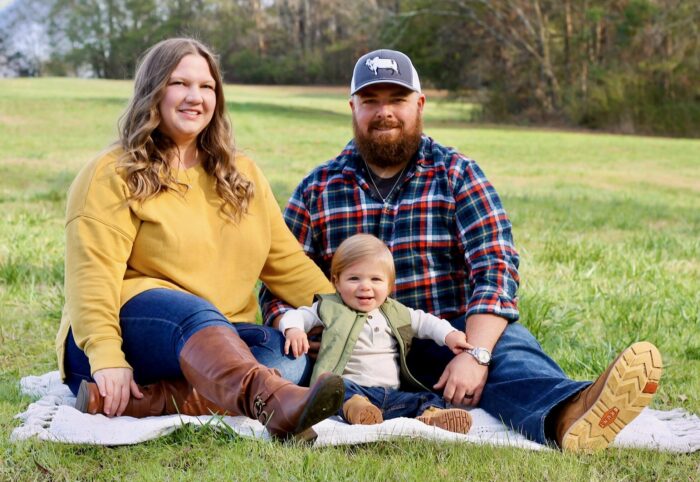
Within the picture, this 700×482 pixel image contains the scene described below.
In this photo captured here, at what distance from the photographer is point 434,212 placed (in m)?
3.96

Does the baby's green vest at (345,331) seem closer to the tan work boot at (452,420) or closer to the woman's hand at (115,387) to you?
the tan work boot at (452,420)

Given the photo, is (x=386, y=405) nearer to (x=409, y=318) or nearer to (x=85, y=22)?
(x=409, y=318)

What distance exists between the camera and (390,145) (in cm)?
396

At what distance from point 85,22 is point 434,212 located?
6277cm

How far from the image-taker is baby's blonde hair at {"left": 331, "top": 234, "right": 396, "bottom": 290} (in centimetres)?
365

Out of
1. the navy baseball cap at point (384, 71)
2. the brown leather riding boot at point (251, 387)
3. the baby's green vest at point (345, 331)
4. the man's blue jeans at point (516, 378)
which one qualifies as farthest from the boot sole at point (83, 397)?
the navy baseball cap at point (384, 71)

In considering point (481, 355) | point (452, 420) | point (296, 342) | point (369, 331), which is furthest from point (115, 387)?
point (481, 355)

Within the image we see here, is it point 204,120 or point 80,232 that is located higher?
point 204,120

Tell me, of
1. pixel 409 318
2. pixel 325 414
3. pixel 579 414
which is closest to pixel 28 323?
pixel 409 318

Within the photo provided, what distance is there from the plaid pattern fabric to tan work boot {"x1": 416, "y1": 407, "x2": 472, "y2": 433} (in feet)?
1.80

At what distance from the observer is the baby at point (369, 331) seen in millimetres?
3543

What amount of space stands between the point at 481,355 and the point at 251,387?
934 millimetres

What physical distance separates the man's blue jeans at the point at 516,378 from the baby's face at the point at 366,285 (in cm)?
31

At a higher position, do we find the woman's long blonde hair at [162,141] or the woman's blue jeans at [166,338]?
the woman's long blonde hair at [162,141]
